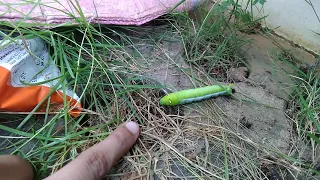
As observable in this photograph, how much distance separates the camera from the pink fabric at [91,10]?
1.36 metres

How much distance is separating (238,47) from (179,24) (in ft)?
1.01

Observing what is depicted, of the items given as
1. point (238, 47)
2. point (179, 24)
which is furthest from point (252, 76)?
point (179, 24)

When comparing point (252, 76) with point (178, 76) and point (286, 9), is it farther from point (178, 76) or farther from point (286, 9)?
point (286, 9)

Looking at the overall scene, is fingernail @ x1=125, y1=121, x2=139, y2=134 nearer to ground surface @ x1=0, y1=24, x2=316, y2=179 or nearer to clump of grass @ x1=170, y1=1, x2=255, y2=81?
ground surface @ x1=0, y1=24, x2=316, y2=179

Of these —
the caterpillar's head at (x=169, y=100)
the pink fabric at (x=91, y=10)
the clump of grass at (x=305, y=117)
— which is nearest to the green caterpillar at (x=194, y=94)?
the caterpillar's head at (x=169, y=100)

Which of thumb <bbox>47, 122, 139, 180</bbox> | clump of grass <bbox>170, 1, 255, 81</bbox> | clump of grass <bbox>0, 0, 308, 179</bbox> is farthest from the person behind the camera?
clump of grass <bbox>170, 1, 255, 81</bbox>

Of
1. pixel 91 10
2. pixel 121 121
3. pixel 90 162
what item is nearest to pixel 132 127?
pixel 121 121

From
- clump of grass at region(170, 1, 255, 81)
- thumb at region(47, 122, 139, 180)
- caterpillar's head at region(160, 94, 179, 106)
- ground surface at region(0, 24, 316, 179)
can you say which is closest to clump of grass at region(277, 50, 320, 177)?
ground surface at region(0, 24, 316, 179)

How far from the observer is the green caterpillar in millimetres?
1278

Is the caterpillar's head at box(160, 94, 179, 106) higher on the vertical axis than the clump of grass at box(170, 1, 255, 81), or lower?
lower

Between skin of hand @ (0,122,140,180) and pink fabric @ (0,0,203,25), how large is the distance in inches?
22.0

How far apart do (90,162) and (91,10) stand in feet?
2.46

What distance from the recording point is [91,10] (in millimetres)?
A: 1497

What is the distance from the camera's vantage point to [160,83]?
4.52 ft
